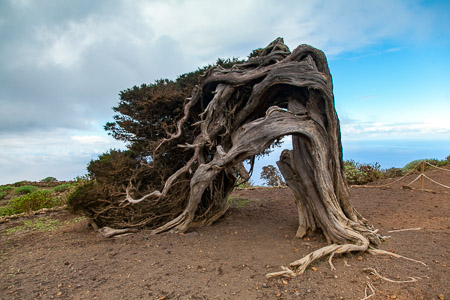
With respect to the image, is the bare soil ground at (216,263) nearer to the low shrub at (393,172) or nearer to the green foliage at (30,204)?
the green foliage at (30,204)

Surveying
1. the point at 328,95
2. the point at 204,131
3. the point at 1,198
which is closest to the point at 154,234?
the point at 204,131

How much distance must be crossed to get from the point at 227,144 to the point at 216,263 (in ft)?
8.71

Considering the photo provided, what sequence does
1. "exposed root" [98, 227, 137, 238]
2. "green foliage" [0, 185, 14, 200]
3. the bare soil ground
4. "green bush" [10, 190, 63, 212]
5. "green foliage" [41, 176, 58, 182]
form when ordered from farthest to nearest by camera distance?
1. "green foliage" [41, 176, 58, 182]
2. "green foliage" [0, 185, 14, 200]
3. "green bush" [10, 190, 63, 212]
4. "exposed root" [98, 227, 137, 238]
5. the bare soil ground

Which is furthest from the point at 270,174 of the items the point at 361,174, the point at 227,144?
the point at 227,144

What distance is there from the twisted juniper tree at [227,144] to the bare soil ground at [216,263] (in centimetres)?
44

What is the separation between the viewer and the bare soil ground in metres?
3.34

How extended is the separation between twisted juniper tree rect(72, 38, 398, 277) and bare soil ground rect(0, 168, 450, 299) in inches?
17.3

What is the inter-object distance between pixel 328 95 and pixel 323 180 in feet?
4.68

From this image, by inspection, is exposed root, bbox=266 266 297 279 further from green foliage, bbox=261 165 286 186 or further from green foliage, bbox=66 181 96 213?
green foliage, bbox=261 165 286 186

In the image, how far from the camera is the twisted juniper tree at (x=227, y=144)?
4.77 metres

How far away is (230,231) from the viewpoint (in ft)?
18.6

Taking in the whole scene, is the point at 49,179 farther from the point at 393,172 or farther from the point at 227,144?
the point at 393,172

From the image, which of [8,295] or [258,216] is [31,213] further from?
[258,216]

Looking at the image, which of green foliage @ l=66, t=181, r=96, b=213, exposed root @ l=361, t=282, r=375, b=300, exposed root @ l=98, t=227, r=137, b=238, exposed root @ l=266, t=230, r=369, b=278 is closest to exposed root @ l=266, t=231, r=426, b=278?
exposed root @ l=266, t=230, r=369, b=278
